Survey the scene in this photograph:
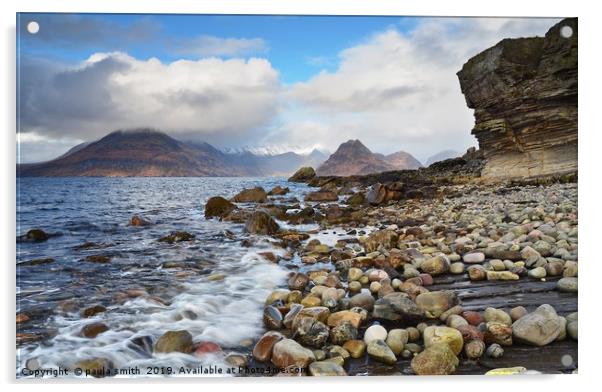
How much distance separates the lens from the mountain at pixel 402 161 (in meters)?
3.89

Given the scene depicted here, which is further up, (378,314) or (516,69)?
(516,69)

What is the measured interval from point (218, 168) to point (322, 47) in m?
1.60

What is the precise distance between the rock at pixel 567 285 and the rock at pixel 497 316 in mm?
792

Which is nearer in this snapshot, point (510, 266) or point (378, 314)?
point (378, 314)

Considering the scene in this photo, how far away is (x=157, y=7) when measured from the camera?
3590 millimetres

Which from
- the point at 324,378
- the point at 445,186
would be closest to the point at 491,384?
the point at 324,378

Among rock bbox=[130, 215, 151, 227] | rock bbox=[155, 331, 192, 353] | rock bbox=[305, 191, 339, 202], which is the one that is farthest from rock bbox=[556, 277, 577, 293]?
rock bbox=[130, 215, 151, 227]

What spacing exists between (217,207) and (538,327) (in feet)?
10.1

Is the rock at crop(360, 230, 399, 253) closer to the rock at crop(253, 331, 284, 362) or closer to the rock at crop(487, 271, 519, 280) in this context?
the rock at crop(487, 271, 519, 280)

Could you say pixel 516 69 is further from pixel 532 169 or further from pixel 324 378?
pixel 324 378

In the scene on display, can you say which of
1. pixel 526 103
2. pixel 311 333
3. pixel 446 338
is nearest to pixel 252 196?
pixel 311 333

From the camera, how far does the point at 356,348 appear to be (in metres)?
2.98

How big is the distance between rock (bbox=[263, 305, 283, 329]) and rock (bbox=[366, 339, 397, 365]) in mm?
786

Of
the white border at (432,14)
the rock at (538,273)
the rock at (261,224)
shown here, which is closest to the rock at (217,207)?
the rock at (261,224)
